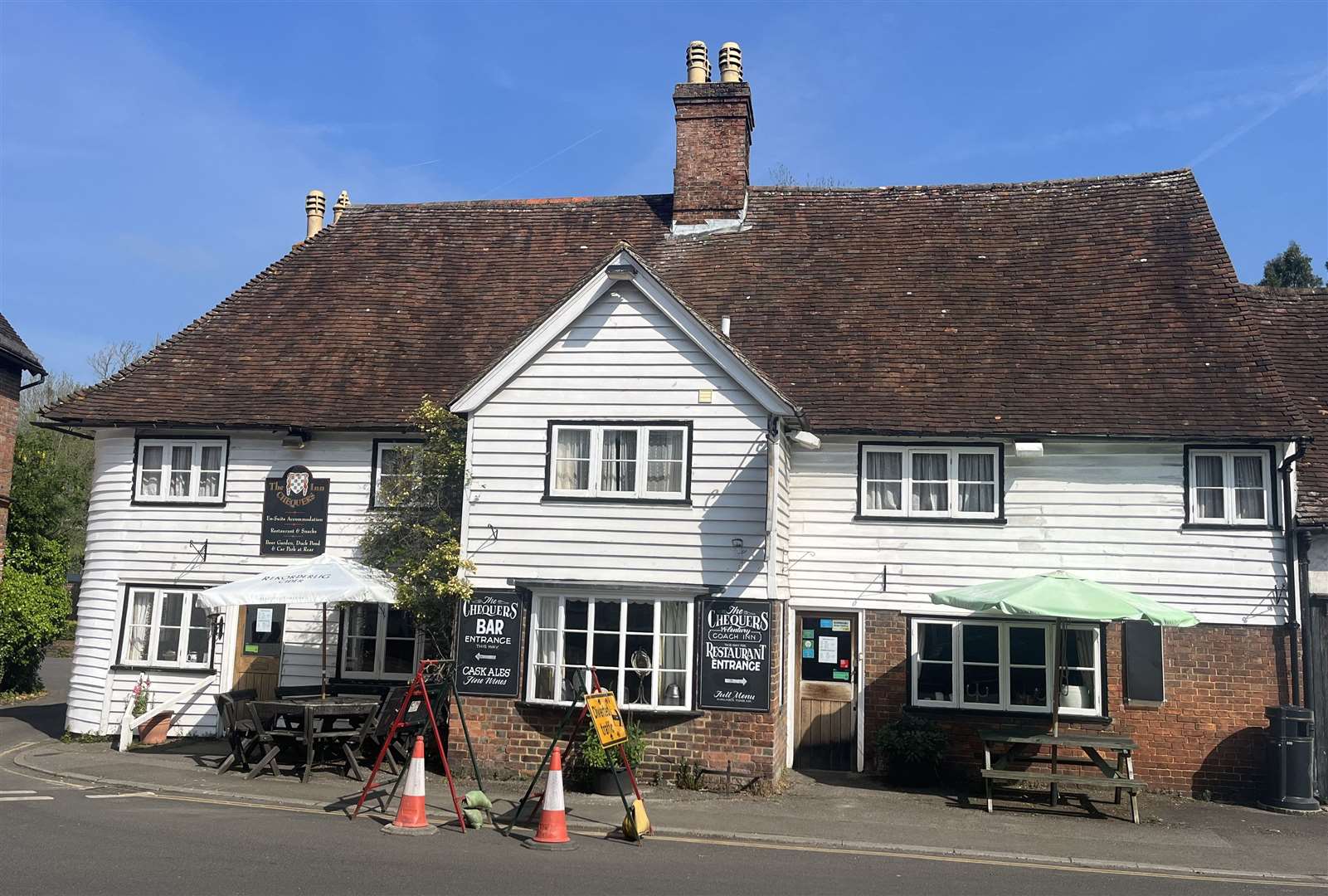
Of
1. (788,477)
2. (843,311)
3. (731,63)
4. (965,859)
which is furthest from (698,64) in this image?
(965,859)

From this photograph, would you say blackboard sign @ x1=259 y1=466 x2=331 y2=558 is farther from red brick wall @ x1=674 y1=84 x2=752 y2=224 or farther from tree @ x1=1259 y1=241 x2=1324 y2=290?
tree @ x1=1259 y1=241 x2=1324 y2=290

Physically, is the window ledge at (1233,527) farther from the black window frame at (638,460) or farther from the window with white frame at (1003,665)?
the black window frame at (638,460)

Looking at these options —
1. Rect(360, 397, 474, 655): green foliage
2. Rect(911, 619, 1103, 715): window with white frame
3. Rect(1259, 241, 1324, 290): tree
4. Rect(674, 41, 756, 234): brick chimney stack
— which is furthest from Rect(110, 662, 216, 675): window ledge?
Rect(1259, 241, 1324, 290): tree

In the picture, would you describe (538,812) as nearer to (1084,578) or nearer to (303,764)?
(303,764)

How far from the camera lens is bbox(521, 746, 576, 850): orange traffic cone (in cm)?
994

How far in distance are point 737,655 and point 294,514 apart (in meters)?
7.46

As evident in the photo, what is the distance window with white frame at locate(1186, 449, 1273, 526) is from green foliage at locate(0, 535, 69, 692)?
21.5 metres

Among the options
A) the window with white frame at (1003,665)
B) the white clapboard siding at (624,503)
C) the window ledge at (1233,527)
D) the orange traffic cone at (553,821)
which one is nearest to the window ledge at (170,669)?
the white clapboard siding at (624,503)

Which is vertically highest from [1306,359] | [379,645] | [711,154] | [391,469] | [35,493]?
[711,154]

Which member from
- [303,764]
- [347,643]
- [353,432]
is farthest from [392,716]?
[353,432]

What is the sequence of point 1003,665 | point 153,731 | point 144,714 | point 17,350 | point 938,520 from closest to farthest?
point 1003,665 → point 938,520 → point 153,731 → point 144,714 → point 17,350

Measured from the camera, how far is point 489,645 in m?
13.4

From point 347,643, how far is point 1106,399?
11387 mm

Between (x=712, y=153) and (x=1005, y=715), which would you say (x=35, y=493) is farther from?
(x=1005, y=715)
